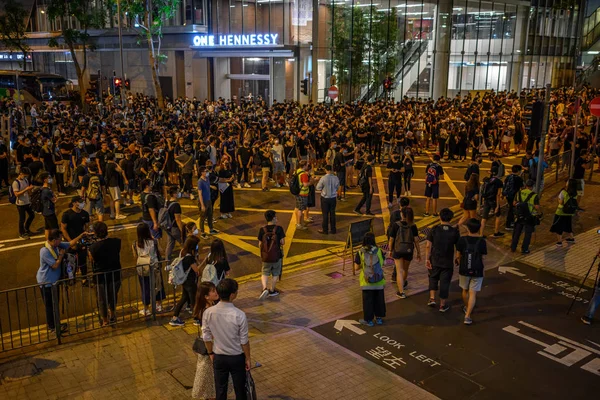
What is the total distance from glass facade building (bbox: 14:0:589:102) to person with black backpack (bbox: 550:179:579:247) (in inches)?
857

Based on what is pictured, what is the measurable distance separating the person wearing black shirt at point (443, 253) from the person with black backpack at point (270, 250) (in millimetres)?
2384

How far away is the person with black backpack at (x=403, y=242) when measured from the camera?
958 cm

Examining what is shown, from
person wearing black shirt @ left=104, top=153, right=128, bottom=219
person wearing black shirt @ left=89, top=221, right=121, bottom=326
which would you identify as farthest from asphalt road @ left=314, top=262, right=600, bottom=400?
person wearing black shirt @ left=104, top=153, right=128, bottom=219

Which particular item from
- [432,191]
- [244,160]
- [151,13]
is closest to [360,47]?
[151,13]

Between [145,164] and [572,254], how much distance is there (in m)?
10.2

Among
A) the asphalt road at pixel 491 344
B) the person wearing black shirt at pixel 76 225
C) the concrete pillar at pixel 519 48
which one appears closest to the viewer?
the asphalt road at pixel 491 344

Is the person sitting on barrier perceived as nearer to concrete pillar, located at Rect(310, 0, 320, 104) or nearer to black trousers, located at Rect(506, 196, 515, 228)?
black trousers, located at Rect(506, 196, 515, 228)

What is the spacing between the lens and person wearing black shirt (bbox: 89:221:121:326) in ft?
27.5

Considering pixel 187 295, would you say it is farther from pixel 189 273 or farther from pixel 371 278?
pixel 371 278

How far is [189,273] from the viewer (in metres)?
8.40

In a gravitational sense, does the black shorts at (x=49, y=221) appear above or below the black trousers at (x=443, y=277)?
above

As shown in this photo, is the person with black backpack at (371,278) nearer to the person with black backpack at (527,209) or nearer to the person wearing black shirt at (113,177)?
the person with black backpack at (527,209)

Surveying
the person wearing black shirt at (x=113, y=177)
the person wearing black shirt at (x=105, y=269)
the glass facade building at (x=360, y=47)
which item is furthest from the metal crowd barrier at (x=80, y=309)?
the glass facade building at (x=360, y=47)

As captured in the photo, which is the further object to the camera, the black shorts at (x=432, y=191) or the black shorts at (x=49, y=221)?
the black shorts at (x=432, y=191)
